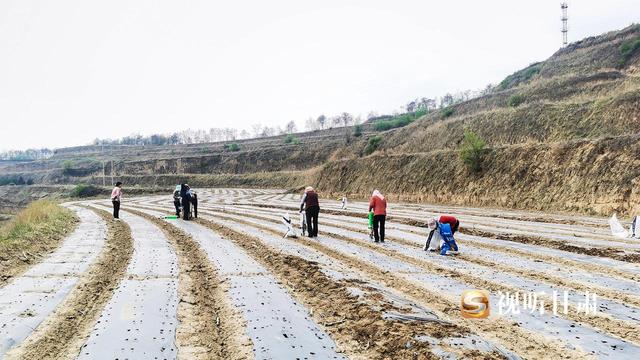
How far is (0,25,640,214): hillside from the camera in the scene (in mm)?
28266

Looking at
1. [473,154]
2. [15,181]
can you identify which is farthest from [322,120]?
[473,154]

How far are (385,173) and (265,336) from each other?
43116mm

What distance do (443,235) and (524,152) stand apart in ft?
80.1

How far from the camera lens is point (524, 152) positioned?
114 feet

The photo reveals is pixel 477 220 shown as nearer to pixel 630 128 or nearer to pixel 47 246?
pixel 47 246

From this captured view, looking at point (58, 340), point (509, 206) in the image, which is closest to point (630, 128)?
point (509, 206)

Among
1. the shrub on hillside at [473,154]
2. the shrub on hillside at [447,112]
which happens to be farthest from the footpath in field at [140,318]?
the shrub on hillside at [447,112]

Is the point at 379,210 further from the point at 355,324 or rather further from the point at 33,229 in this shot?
the point at 33,229

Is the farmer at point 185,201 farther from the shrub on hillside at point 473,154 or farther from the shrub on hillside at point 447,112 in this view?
the shrub on hillside at point 447,112

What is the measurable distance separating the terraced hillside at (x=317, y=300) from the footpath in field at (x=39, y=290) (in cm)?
4

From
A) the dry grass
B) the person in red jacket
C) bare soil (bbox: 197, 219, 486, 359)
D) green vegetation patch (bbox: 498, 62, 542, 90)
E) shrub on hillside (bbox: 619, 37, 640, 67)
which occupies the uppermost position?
green vegetation patch (bbox: 498, 62, 542, 90)

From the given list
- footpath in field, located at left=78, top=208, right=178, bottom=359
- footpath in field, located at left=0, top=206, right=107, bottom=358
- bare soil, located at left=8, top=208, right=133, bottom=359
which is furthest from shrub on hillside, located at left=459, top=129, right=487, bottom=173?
bare soil, located at left=8, top=208, right=133, bottom=359

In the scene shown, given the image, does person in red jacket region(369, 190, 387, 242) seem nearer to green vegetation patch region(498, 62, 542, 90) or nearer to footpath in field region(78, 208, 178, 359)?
footpath in field region(78, 208, 178, 359)

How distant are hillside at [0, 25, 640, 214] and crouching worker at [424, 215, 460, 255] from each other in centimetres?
1501
